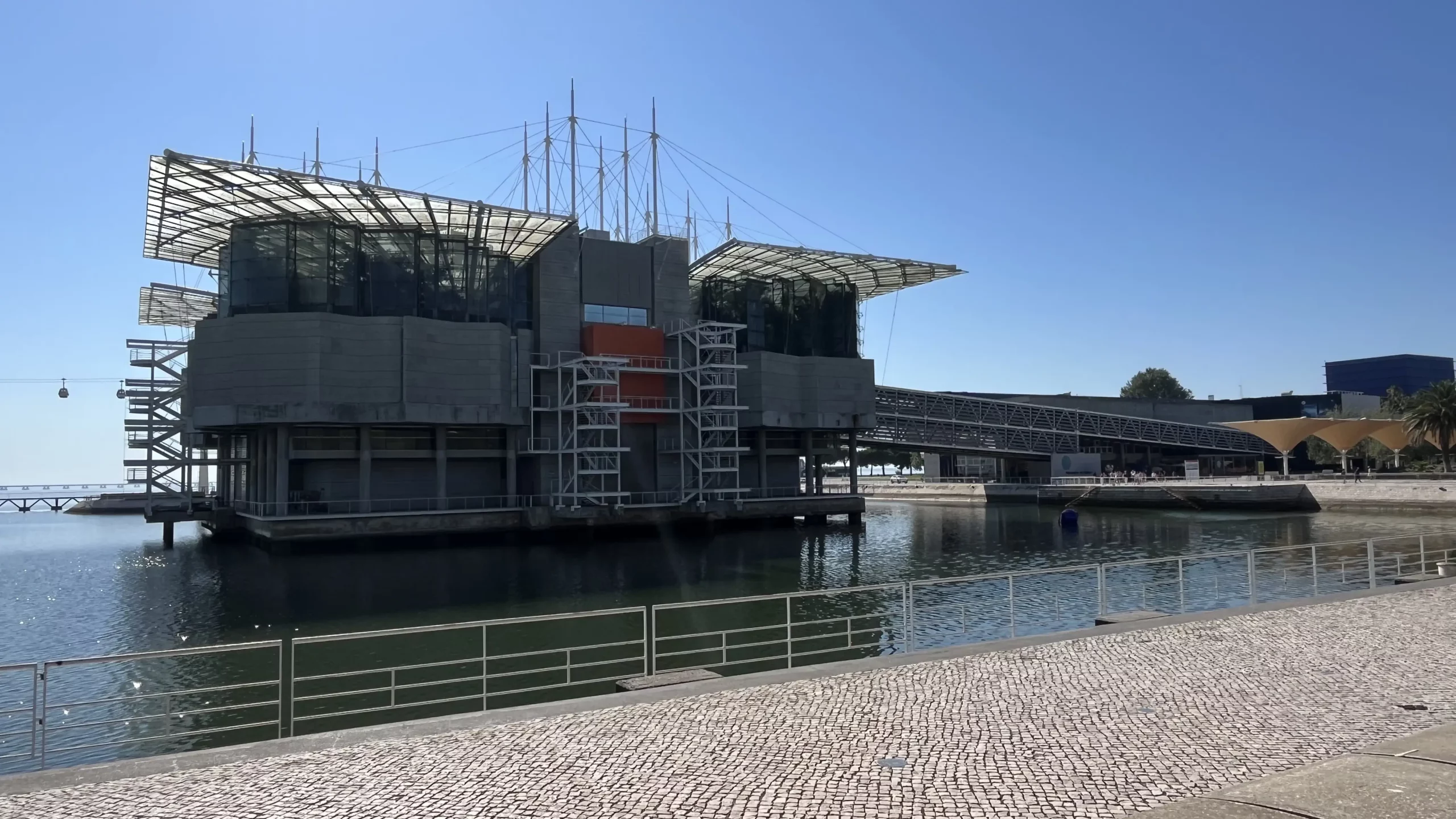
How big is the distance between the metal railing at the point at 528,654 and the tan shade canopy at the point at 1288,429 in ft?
186

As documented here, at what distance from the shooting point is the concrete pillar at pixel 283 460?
2122 inches

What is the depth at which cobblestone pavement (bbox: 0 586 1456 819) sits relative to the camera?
26.5ft

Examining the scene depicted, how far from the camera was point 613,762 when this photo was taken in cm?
934

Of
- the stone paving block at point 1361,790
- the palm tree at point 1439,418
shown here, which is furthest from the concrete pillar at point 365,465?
the palm tree at point 1439,418

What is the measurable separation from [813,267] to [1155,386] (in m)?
107

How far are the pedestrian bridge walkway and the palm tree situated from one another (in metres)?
28.9

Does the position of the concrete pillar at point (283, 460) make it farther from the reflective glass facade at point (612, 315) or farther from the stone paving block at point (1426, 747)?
the stone paving block at point (1426, 747)

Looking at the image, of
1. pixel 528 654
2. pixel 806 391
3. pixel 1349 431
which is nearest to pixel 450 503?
pixel 806 391

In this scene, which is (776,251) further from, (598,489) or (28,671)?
(28,671)

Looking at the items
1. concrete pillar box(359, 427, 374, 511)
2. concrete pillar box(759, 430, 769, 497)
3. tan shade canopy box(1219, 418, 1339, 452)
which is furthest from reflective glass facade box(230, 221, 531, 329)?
tan shade canopy box(1219, 418, 1339, 452)

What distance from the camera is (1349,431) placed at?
276 ft

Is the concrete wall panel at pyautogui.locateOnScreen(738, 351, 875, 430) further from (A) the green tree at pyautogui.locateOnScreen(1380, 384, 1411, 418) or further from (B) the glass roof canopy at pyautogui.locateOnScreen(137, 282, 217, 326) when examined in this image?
(A) the green tree at pyautogui.locateOnScreen(1380, 384, 1411, 418)

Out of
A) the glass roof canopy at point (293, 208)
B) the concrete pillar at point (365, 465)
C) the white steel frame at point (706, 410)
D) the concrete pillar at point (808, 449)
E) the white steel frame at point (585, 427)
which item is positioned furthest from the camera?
the concrete pillar at point (808, 449)

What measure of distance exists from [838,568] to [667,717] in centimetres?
3317
